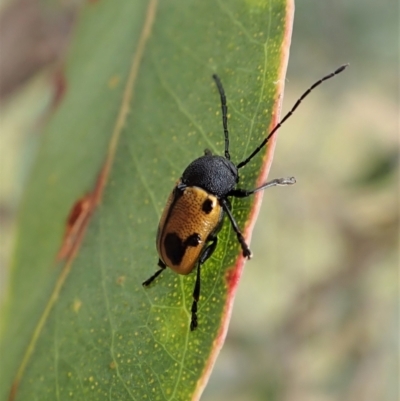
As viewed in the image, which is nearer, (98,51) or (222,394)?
(98,51)

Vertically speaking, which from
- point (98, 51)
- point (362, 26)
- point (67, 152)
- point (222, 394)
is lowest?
point (222, 394)

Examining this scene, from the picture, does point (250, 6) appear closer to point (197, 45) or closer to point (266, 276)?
point (197, 45)

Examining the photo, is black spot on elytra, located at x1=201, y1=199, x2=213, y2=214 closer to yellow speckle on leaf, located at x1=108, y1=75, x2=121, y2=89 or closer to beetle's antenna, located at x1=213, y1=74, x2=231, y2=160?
beetle's antenna, located at x1=213, y1=74, x2=231, y2=160

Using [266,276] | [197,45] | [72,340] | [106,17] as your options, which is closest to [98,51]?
[106,17]

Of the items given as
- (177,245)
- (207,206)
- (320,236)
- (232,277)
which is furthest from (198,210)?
(320,236)

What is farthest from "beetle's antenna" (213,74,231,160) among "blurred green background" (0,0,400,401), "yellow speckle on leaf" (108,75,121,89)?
"blurred green background" (0,0,400,401)

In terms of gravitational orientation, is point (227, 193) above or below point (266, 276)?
above
